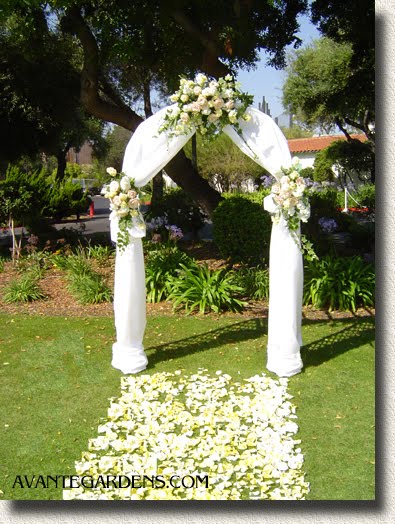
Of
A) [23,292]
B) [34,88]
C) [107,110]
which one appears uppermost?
[34,88]

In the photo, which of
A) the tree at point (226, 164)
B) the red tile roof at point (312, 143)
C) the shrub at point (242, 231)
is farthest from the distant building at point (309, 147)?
the shrub at point (242, 231)

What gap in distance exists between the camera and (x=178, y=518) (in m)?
3.75

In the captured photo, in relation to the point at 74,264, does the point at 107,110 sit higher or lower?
higher

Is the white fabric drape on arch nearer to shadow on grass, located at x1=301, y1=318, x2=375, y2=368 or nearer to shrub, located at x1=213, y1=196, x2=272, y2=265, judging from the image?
shadow on grass, located at x1=301, y1=318, x2=375, y2=368

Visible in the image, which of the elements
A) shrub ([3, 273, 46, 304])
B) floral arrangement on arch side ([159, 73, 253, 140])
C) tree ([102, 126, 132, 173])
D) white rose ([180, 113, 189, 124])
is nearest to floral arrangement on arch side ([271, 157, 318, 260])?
floral arrangement on arch side ([159, 73, 253, 140])

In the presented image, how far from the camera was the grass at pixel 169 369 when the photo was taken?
422 cm

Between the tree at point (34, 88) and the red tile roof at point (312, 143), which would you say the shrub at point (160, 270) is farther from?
the red tile roof at point (312, 143)

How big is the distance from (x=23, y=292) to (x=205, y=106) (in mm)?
4592

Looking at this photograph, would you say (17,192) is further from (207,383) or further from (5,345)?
(207,383)

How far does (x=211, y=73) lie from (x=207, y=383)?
21.5 feet

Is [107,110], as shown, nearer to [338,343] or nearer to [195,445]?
[338,343]

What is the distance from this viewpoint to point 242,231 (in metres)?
9.62

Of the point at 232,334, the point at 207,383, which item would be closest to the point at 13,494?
the point at 207,383

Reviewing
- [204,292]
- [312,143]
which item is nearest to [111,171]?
[204,292]
